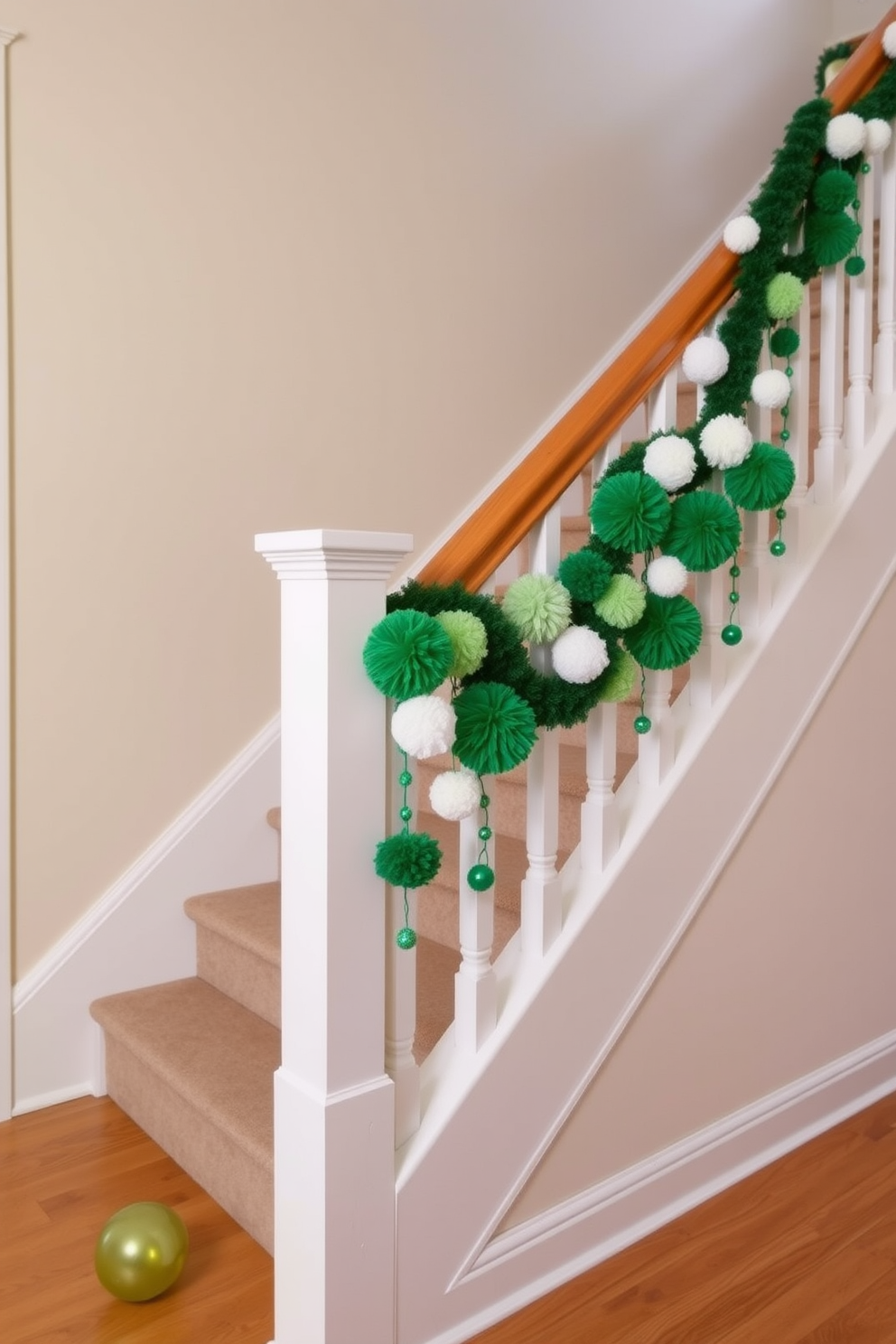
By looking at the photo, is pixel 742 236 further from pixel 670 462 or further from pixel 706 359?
pixel 670 462

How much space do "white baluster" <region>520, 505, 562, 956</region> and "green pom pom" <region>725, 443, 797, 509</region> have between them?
1.02 ft

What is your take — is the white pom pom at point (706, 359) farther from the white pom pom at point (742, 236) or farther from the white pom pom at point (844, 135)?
the white pom pom at point (844, 135)

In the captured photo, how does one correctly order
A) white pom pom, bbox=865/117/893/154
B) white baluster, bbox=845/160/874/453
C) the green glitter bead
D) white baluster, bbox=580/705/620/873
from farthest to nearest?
white baluster, bbox=845/160/874/453
white pom pom, bbox=865/117/893/154
white baluster, bbox=580/705/620/873
the green glitter bead

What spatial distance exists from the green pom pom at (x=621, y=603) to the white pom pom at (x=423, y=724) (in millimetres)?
325

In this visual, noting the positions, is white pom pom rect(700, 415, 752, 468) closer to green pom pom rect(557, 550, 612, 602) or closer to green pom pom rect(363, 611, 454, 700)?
green pom pom rect(557, 550, 612, 602)

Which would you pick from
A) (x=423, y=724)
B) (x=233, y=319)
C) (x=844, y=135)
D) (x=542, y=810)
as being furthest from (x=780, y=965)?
(x=233, y=319)

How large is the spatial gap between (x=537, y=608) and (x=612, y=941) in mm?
579

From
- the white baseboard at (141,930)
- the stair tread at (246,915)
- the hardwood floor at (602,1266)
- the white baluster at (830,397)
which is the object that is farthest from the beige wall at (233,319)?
the white baluster at (830,397)

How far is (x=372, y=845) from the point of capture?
1353 mm

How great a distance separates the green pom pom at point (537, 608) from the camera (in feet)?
4.72

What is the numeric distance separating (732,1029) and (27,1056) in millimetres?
1375

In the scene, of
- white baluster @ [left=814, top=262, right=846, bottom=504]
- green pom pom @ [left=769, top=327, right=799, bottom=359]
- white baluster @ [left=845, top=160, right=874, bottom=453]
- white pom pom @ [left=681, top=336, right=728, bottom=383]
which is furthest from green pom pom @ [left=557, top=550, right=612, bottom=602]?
white baluster @ [left=845, top=160, right=874, bottom=453]

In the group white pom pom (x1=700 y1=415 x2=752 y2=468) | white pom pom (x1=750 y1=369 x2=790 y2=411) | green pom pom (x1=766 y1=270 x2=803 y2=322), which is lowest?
white pom pom (x1=700 y1=415 x2=752 y2=468)

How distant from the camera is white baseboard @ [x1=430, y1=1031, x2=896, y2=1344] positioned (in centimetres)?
158
